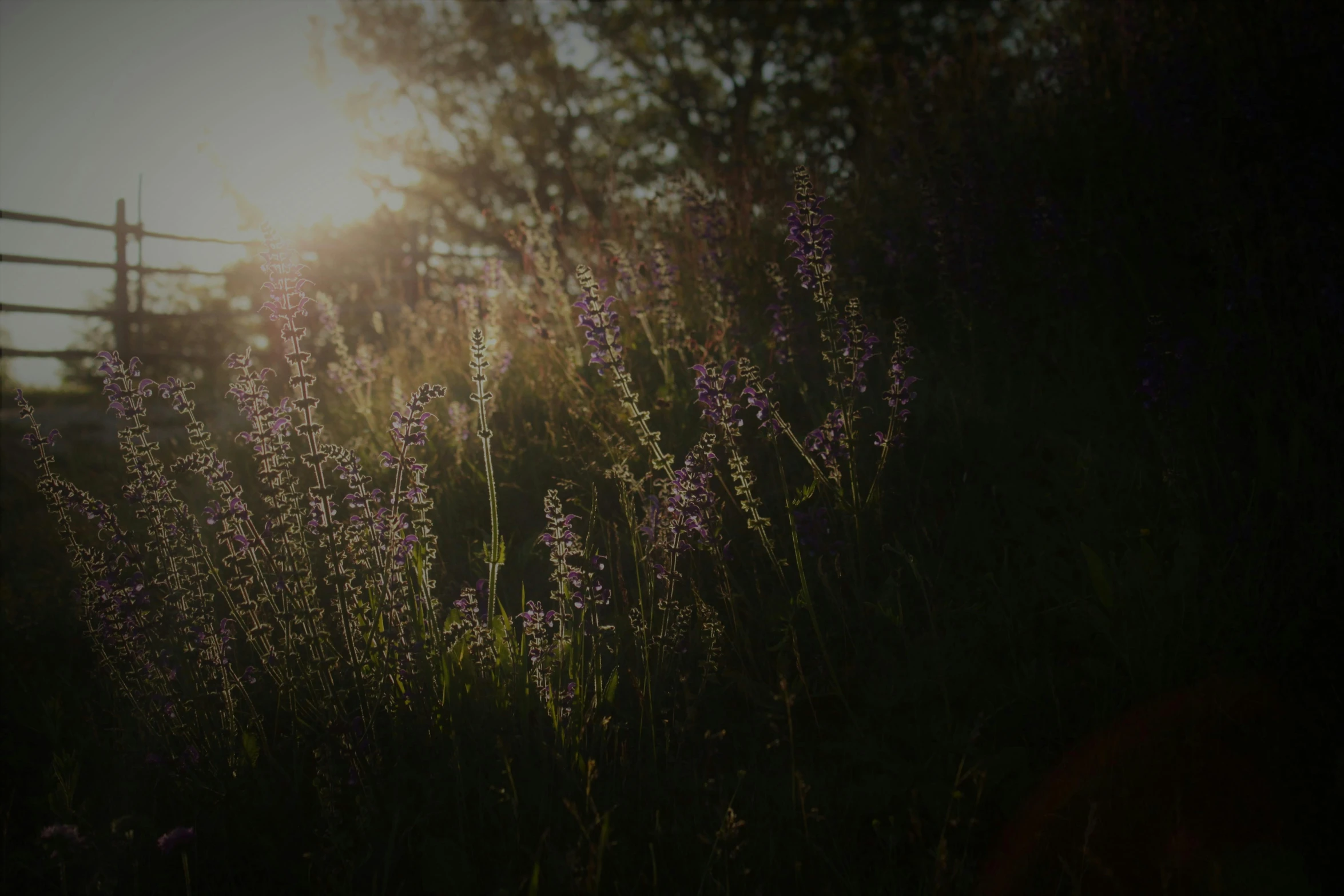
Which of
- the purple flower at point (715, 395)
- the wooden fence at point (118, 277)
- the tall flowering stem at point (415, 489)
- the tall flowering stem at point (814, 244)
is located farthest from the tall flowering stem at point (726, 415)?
the wooden fence at point (118, 277)

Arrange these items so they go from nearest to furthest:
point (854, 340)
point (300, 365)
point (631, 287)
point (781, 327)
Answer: point (300, 365) < point (854, 340) < point (781, 327) < point (631, 287)

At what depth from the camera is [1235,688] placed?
1.87m

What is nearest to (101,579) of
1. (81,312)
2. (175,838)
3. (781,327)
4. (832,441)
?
(175,838)

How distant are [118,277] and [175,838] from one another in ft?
37.9

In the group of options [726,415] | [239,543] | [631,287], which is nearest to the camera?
[239,543]

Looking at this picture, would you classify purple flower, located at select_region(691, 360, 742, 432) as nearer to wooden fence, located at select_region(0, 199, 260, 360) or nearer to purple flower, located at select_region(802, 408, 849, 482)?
purple flower, located at select_region(802, 408, 849, 482)

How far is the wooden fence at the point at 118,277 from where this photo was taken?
9602mm

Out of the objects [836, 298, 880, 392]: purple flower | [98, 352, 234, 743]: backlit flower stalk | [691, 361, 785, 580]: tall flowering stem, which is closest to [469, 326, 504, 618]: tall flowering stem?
A: [691, 361, 785, 580]: tall flowering stem

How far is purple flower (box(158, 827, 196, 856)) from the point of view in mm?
1617

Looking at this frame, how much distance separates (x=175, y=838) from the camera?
1.63 meters

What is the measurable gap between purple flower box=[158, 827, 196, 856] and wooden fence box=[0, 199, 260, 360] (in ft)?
30.2

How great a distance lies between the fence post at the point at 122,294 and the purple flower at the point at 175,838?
1091 cm

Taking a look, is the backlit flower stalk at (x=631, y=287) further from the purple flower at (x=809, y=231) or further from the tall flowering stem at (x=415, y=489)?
the tall flowering stem at (x=415, y=489)

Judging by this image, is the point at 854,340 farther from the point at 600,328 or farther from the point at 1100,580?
the point at 1100,580
